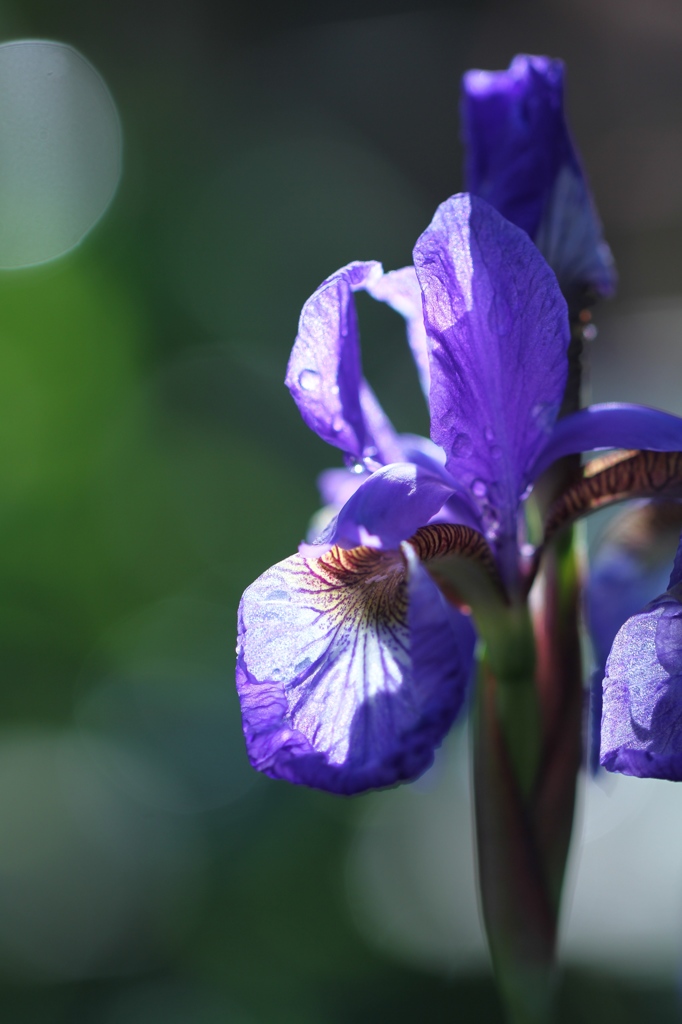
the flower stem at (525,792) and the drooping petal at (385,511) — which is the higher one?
the drooping petal at (385,511)

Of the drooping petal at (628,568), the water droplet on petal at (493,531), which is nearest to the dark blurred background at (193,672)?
the drooping petal at (628,568)

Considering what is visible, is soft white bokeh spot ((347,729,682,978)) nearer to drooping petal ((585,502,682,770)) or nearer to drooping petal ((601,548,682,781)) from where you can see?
drooping petal ((585,502,682,770))

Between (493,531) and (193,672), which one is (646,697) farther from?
(193,672)

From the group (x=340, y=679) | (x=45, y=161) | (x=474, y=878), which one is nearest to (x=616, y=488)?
(x=340, y=679)

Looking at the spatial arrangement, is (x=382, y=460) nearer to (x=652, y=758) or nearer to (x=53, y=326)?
(x=652, y=758)

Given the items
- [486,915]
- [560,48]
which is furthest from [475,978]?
[560,48]

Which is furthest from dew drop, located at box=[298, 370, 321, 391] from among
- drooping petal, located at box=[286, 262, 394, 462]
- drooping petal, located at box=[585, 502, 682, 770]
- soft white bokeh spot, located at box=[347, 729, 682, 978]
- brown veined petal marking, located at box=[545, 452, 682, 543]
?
soft white bokeh spot, located at box=[347, 729, 682, 978]

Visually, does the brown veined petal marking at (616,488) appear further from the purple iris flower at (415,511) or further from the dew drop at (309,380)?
the dew drop at (309,380)
